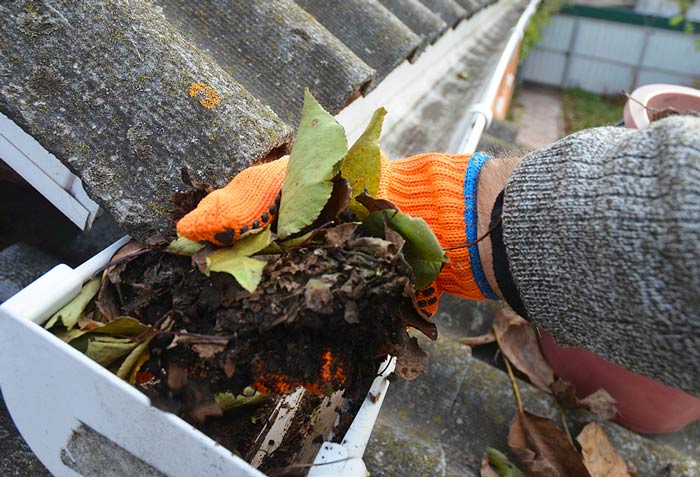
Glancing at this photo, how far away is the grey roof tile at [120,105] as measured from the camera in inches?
36.4

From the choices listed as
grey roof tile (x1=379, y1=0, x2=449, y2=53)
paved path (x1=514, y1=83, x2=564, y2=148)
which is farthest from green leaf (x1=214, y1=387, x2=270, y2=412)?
paved path (x1=514, y1=83, x2=564, y2=148)

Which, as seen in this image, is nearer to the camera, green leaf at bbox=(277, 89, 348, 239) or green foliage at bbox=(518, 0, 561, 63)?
green leaf at bbox=(277, 89, 348, 239)

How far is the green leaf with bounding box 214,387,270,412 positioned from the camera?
2.97 ft

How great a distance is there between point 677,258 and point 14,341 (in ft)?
2.92

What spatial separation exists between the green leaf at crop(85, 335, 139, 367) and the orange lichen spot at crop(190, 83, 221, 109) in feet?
1.47

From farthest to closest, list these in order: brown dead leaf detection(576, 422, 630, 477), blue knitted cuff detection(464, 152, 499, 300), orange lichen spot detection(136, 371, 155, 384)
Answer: brown dead leaf detection(576, 422, 630, 477) → blue knitted cuff detection(464, 152, 499, 300) → orange lichen spot detection(136, 371, 155, 384)

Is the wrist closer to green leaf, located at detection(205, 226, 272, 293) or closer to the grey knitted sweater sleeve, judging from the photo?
the grey knitted sweater sleeve

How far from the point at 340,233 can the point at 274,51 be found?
71cm

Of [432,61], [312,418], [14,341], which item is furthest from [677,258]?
[432,61]

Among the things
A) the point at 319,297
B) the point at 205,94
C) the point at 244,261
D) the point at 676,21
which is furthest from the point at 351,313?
the point at 676,21

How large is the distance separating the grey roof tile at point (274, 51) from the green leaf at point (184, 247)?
0.51 metres

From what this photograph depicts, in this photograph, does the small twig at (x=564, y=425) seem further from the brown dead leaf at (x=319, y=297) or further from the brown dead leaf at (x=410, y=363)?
the brown dead leaf at (x=319, y=297)

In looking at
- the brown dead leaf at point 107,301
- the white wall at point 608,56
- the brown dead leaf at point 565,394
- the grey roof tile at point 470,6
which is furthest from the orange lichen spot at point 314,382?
the white wall at point 608,56

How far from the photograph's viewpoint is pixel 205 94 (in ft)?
3.39
